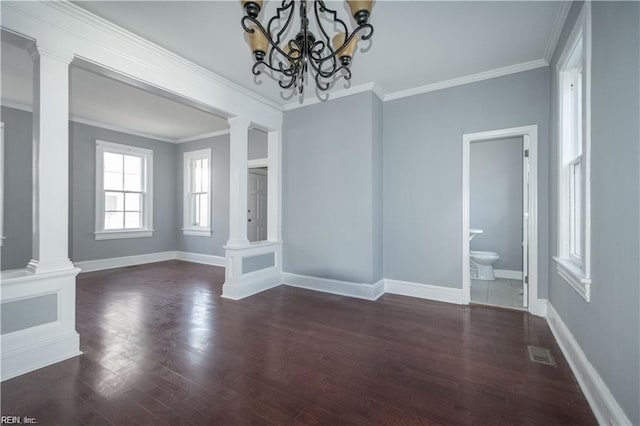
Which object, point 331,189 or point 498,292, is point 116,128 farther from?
point 498,292

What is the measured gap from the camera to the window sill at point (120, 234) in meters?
5.53

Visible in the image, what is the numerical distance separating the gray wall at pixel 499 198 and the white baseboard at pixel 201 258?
205 inches

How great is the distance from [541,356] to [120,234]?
697cm

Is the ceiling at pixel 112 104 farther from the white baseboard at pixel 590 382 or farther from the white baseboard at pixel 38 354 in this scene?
the white baseboard at pixel 590 382

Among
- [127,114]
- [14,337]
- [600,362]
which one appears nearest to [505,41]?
[600,362]

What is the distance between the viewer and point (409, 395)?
71.1 inches

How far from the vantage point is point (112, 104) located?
453cm

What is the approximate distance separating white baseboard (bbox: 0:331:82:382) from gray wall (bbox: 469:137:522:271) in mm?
5878

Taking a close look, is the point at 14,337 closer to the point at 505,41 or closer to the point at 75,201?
the point at 75,201

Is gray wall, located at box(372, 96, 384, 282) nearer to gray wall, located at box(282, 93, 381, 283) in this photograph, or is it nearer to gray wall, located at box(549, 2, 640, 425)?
gray wall, located at box(282, 93, 381, 283)

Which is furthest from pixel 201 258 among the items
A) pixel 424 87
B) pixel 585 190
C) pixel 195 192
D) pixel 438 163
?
pixel 585 190

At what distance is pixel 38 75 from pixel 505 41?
4.12 meters

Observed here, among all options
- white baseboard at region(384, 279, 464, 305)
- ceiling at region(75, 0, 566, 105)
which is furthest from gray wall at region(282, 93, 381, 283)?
ceiling at region(75, 0, 566, 105)

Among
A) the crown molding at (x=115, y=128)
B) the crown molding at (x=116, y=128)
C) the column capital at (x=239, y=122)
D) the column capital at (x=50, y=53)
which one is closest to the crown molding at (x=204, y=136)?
the crown molding at (x=115, y=128)
